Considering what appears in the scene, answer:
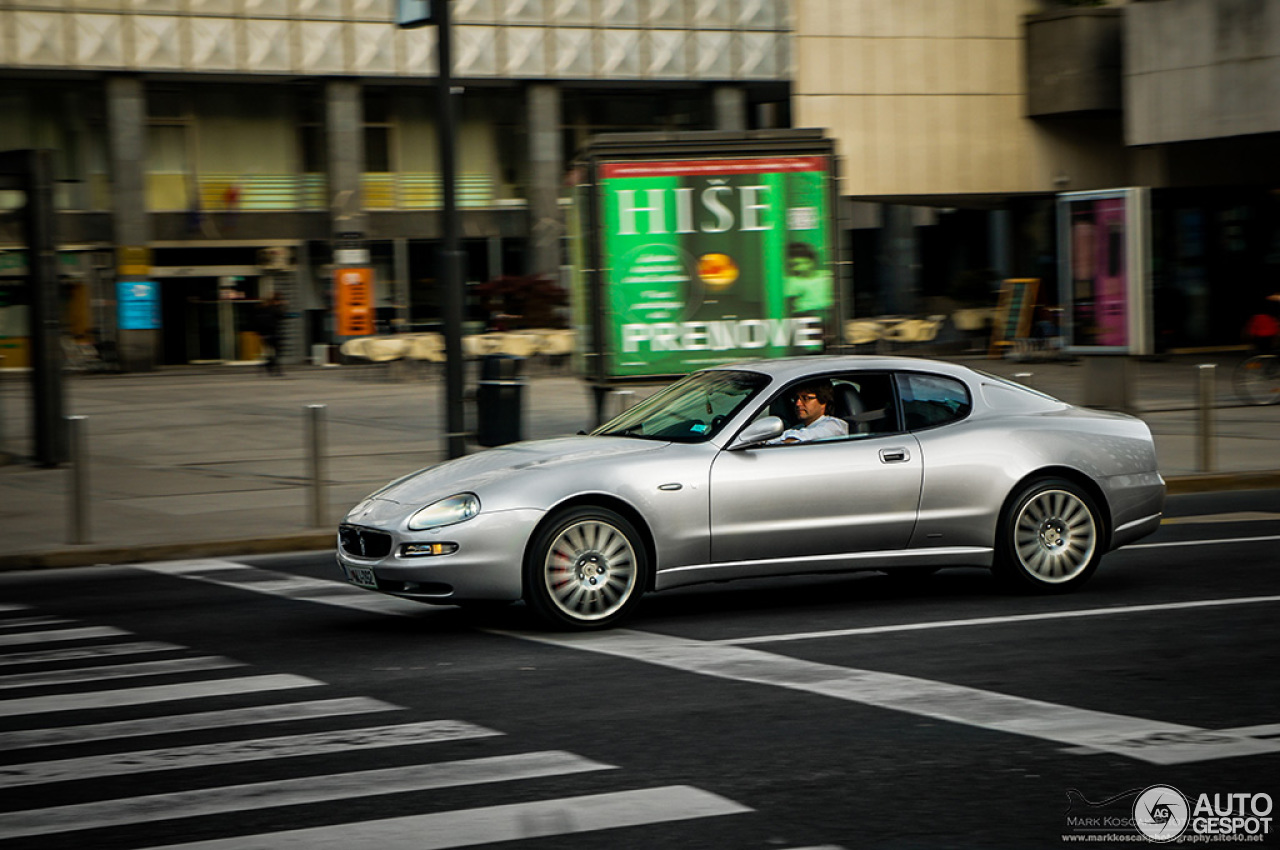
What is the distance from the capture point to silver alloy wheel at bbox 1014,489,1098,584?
9.50 metres

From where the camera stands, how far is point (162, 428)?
23.9 metres

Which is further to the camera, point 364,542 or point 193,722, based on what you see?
point 364,542

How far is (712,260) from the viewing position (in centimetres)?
1912

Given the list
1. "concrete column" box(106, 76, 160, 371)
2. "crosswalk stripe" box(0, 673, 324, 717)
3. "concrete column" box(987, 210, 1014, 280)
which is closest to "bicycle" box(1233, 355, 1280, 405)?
"crosswalk stripe" box(0, 673, 324, 717)

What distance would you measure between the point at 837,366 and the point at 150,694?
416cm

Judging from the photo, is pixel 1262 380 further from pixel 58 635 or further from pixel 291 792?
pixel 291 792

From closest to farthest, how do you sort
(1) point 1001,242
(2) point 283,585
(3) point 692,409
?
(3) point 692,409, (2) point 283,585, (1) point 1001,242

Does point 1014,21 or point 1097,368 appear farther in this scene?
point 1014,21

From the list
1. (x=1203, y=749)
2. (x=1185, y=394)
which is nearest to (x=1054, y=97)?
(x=1185, y=394)

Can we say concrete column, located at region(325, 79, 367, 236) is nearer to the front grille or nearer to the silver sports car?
the silver sports car

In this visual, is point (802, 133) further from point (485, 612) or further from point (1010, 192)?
point (1010, 192)

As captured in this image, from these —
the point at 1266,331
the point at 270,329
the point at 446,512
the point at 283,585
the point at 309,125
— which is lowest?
the point at 283,585

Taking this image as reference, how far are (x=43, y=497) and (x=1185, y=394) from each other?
17597mm

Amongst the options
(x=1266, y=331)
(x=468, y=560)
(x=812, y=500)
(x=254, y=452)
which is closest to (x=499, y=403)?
(x=254, y=452)
